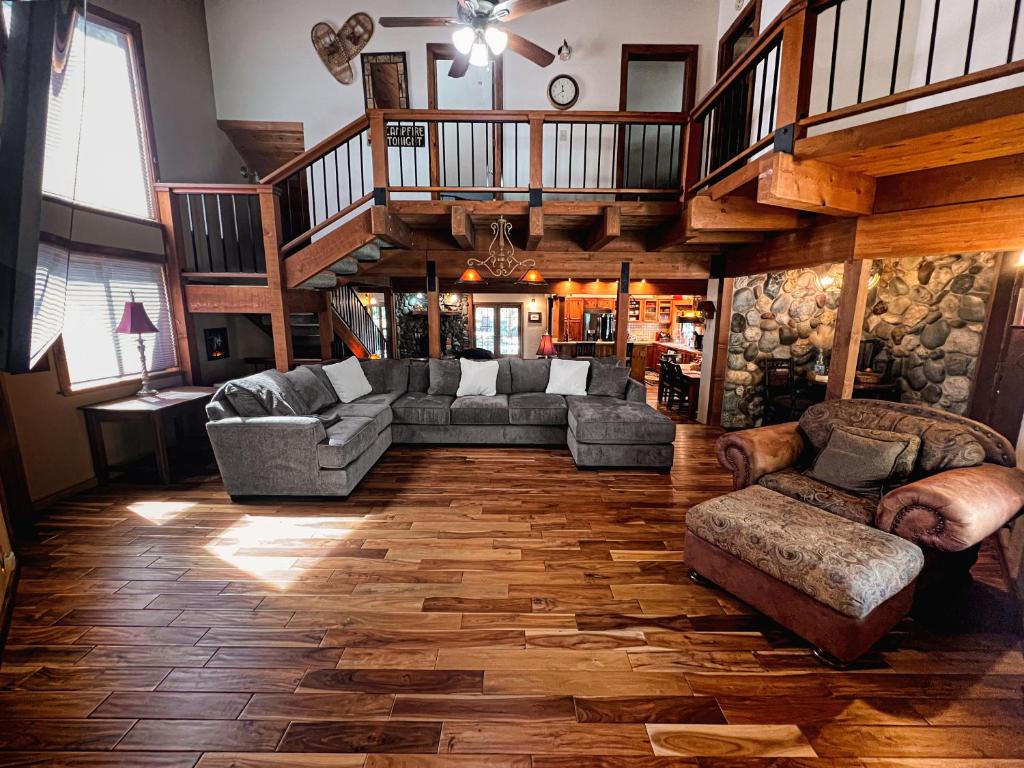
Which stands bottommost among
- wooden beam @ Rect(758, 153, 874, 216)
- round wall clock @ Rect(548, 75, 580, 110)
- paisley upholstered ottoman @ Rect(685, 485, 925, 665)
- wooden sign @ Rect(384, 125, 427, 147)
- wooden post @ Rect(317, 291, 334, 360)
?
paisley upholstered ottoman @ Rect(685, 485, 925, 665)

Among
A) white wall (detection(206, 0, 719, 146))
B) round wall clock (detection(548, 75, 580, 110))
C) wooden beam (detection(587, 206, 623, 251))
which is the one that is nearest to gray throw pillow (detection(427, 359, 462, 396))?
wooden beam (detection(587, 206, 623, 251))

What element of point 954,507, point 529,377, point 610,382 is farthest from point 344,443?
point 954,507

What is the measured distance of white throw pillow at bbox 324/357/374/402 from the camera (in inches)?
175

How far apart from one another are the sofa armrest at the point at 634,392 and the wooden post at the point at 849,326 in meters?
1.69

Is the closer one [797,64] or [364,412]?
[797,64]

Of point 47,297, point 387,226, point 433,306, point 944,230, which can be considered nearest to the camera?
point 47,297

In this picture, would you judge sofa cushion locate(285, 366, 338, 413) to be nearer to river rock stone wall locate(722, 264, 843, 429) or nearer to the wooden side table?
the wooden side table

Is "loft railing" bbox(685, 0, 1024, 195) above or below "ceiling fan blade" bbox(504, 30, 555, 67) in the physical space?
below

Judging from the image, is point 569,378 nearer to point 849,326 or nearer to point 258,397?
point 849,326

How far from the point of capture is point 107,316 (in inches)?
144

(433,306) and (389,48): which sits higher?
(389,48)

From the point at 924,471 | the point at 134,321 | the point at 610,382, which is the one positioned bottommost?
the point at 924,471

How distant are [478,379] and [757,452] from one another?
298cm

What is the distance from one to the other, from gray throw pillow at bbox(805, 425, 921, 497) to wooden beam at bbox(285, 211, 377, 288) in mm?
3967
